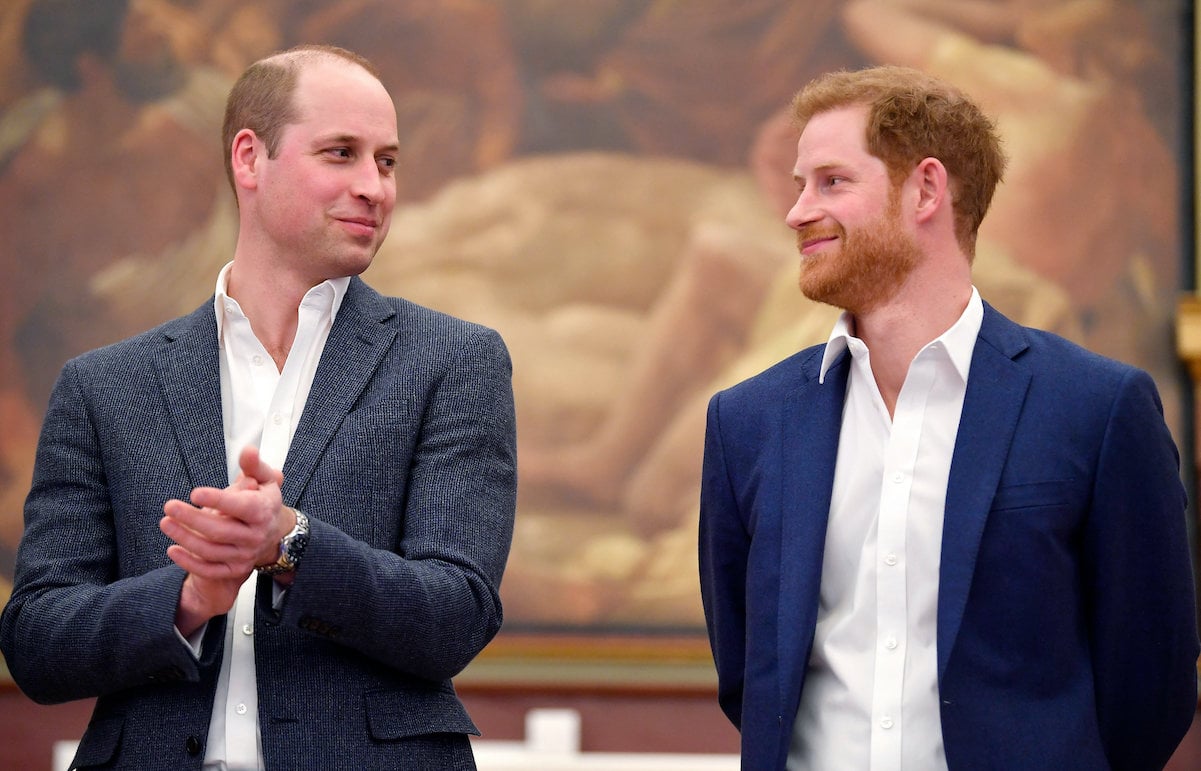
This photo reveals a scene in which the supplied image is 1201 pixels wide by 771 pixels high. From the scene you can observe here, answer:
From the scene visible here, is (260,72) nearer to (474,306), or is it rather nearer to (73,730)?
(474,306)

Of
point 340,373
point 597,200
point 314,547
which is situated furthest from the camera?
point 597,200

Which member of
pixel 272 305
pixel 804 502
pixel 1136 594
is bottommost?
pixel 1136 594

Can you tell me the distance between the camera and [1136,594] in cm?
275

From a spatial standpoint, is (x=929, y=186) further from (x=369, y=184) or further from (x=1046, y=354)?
(x=369, y=184)

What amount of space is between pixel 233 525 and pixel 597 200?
4992 millimetres

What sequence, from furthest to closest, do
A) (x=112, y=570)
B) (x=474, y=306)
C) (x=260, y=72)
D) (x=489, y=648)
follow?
(x=474, y=306) → (x=489, y=648) → (x=260, y=72) → (x=112, y=570)

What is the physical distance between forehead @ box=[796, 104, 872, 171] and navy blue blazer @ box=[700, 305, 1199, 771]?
532 mm

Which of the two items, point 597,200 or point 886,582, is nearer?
point 886,582

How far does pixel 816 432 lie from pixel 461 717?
0.94 metres

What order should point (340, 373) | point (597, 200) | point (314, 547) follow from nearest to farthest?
point (314, 547) → point (340, 373) → point (597, 200)

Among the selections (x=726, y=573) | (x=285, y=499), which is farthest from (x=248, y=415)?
(x=726, y=573)

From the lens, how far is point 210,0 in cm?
747

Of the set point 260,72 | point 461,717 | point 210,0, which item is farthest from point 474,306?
point 461,717

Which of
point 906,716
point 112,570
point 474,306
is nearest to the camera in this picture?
point 906,716
